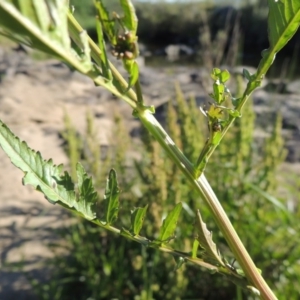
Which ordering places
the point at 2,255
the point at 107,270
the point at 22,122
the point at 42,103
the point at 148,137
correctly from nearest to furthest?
the point at 148,137, the point at 107,270, the point at 2,255, the point at 22,122, the point at 42,103

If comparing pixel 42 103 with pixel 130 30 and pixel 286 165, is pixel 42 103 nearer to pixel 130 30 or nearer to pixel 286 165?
pixel 286 165

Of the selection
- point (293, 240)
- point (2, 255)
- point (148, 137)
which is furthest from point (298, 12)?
point (2, 255)

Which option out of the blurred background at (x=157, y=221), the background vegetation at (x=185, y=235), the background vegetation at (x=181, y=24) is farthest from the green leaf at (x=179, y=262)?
the background vegetation at (x=181, y=24)

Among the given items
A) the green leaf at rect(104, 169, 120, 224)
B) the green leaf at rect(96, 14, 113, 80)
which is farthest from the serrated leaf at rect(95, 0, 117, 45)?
the green leaf at rect(104, 169, 120, 224)

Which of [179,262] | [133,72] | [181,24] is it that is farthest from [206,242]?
[181,24]

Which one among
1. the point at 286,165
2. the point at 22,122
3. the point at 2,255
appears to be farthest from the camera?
the point at 22,122

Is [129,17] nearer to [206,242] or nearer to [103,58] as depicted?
[103,58]

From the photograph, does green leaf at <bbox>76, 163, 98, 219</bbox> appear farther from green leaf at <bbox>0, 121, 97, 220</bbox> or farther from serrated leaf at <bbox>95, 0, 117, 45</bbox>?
serrated leaf at <bbox>95, 0, 117, 45</bbox>

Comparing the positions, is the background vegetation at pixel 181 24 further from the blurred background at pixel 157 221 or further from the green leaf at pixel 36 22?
the green leaf at pixel 36 22
